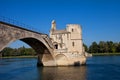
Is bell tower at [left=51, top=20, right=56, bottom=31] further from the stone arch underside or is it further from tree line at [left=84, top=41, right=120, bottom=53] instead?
tree line at [left=84, top=41, right=120, bottom=53]

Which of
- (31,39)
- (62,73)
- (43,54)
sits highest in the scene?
(31,39)

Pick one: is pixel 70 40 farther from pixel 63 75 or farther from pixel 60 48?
pixel 63 75

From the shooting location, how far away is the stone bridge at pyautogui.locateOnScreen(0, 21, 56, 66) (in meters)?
27.5

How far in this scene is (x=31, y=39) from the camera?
4144cm

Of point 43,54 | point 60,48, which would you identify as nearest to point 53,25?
point 60,48

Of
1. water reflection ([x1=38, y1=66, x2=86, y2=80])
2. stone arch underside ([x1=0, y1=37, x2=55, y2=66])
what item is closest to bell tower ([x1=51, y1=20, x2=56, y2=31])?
stone arch underside ([x1=0, y1=37, x2=55, y2=66])

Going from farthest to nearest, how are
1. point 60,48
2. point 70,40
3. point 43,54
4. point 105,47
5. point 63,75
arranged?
1. point 105,47
2. point 70,40
3. point 60,48
4. point 43,54
5. point 63,75

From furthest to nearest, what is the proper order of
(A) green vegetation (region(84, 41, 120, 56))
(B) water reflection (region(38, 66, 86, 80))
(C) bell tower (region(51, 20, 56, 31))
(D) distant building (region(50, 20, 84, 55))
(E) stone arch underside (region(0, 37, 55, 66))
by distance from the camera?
(A) green vegetation (region(84, 41, 120, 56))
(C) bell tower (region(51, 20, 56, 31))
(D) distant building (region(50, 20, 84, 55))
(E) stone arch underside (region(0, 37, 55, 66))
(B) water reflection (region(38, 66, 86, 80))

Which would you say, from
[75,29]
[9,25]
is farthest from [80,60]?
[9,25]

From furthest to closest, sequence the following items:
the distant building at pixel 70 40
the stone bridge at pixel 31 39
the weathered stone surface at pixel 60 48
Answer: the distant building at pixel 70 40 → the weathered stone surface at pixel 60 48 → the stone bridge at pixel 31 39

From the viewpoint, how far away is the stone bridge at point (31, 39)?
27.5m

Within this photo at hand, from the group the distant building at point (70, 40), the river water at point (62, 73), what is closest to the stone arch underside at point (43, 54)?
the distant building at point (70, 40)

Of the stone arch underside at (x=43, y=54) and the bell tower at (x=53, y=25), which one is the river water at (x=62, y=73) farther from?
the bell tower at (x=53, y=25)

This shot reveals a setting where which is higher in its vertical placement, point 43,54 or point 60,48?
point 60,48
